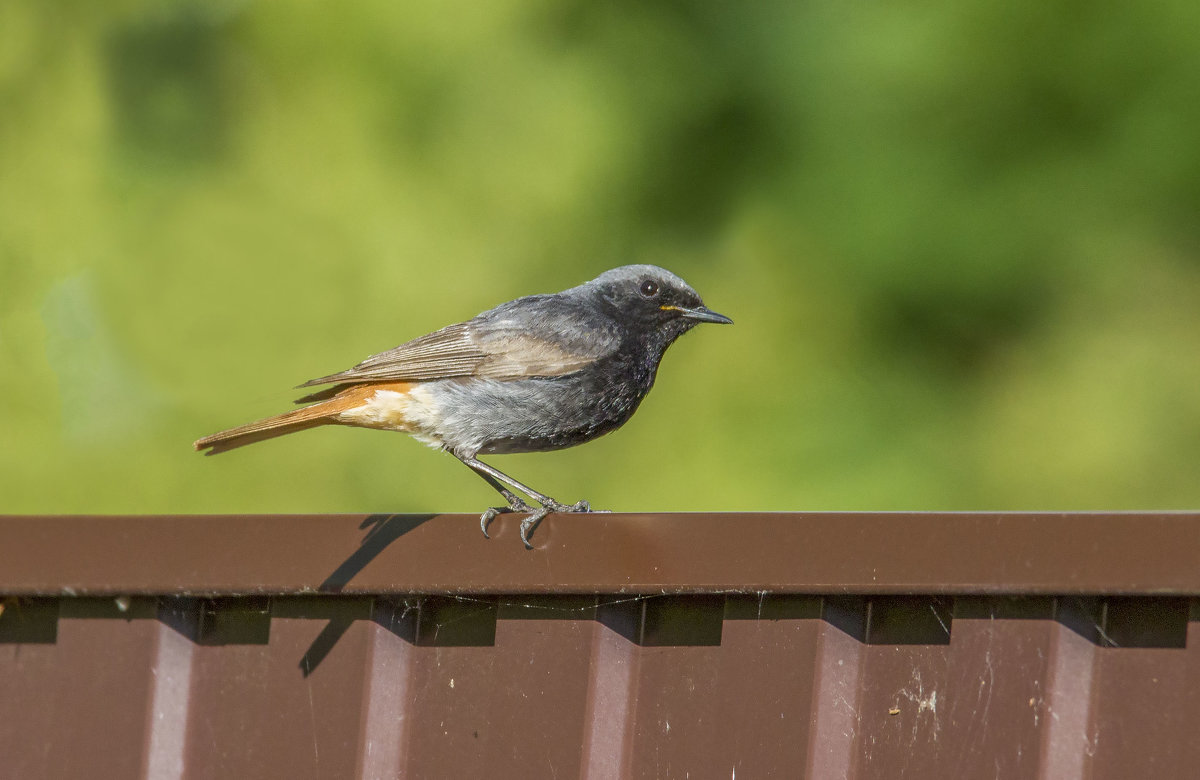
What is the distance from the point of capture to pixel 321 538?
260cm

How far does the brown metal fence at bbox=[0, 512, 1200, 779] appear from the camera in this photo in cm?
191

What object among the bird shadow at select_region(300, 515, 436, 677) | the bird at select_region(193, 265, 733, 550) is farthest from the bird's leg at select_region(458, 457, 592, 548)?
the bird shadow at select_region(300, 515, 436, 677)

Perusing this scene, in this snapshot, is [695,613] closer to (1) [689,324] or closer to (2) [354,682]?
(2) [354,682]

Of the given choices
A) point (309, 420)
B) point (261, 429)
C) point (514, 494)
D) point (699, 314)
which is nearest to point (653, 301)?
point (699, 314)

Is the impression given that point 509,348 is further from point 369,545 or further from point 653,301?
point 369,545

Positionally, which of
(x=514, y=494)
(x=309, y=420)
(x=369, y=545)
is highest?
(x=309, y=420)

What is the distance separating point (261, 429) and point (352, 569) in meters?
1.30

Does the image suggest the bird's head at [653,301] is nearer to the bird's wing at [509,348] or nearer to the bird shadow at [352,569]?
Result: the bird's wing at [509,348]

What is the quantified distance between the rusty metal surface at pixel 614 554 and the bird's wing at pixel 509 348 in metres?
1.51

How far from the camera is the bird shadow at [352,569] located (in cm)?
256

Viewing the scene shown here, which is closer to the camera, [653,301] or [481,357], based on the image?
[481,357]

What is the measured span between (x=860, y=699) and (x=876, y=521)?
311mm

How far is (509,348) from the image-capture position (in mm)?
4426

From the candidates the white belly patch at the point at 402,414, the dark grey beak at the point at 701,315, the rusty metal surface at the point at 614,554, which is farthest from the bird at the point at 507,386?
the rusty metal surface at the point at 614,554
